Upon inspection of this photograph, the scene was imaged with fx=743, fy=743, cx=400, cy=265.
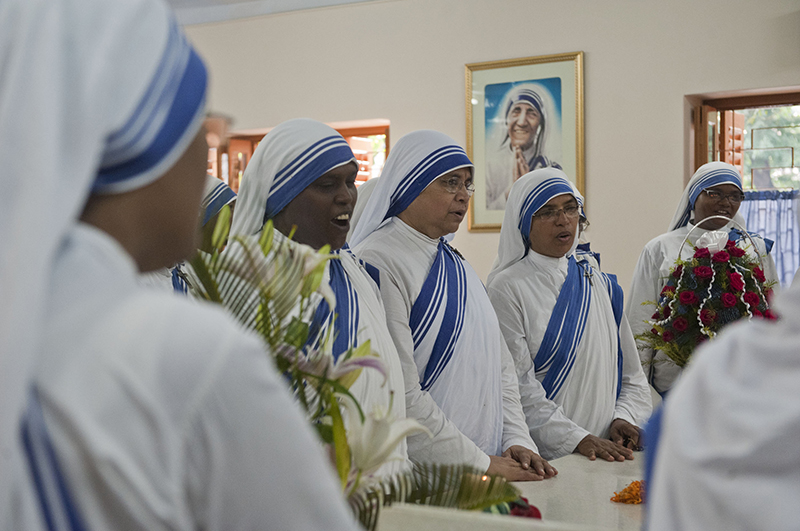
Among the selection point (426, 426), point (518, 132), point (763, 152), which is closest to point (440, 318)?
point (426, 426)

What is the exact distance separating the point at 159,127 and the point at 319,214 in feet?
5.46

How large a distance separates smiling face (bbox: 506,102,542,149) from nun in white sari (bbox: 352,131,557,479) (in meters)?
3.30

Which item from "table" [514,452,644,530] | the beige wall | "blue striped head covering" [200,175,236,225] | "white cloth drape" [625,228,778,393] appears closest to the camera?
"table" [514,452,644,530]

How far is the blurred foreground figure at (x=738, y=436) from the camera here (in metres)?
0.78

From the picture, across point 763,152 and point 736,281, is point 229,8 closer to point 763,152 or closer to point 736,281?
point 763,152

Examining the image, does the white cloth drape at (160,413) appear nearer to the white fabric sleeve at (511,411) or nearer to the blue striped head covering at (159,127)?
the blue striped head covering at (159,127)

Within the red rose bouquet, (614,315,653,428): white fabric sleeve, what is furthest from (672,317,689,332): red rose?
(614,315,653,428): white fabric sleeve

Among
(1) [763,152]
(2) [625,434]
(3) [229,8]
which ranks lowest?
(2) [625,434]

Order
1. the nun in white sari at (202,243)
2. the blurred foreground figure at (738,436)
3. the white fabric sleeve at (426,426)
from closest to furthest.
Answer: the blurred foreground figure at (738,436) → the nun in white sari at (202,243) → the white fabric sleeve at (426,426)

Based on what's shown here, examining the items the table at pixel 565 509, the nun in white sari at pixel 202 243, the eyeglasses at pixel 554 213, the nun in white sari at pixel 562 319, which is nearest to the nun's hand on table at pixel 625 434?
the nun in white sari at pixel 562 319

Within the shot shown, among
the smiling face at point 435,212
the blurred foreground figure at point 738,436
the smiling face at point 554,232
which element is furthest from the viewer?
the smiling face at point 554,232

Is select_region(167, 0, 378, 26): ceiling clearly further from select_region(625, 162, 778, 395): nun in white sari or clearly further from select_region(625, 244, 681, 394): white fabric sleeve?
select_region(625, 244, 681, 394): white fabric sleeve

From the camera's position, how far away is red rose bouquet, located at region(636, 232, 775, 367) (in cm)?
295

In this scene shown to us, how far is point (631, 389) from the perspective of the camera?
3.32 m
